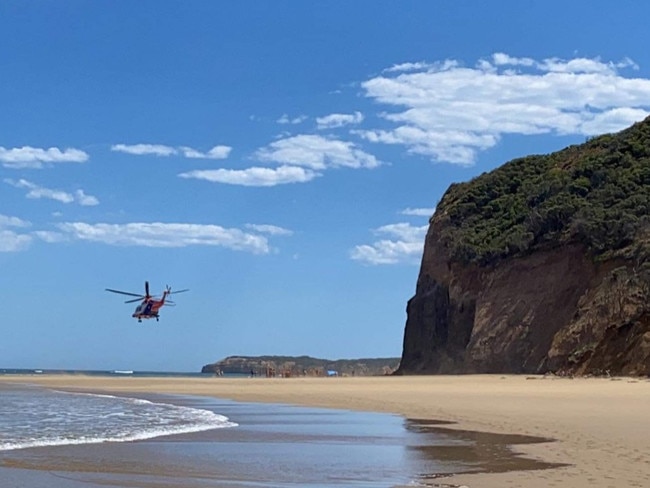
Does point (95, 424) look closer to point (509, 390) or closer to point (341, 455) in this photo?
point (341, 455)

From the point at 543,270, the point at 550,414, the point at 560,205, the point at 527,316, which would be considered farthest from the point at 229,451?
the point at 560,205

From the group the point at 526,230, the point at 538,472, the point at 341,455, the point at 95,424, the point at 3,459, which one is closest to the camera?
the point at 538,472

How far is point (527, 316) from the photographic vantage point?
169 ft

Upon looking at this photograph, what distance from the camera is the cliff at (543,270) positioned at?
143 ft

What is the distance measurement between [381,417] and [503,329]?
30.6 m

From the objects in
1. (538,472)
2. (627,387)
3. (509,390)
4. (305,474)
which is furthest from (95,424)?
(627,387)

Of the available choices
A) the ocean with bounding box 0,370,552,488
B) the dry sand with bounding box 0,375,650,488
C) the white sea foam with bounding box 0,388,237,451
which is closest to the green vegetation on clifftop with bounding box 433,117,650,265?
the dry sand with bounding box 0,375,650,488

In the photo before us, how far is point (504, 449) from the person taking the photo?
49.4ft

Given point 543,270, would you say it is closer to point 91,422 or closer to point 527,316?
point 527,316

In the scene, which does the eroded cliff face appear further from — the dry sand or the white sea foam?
the white sea foam

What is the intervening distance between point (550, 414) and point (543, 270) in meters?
31.5

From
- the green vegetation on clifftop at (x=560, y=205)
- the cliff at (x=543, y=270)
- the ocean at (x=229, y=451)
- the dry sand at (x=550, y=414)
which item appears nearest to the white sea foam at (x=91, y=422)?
the ocean at (x=229, y=451)

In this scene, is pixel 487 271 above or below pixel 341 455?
above

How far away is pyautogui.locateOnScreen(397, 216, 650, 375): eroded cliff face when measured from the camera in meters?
42.5
